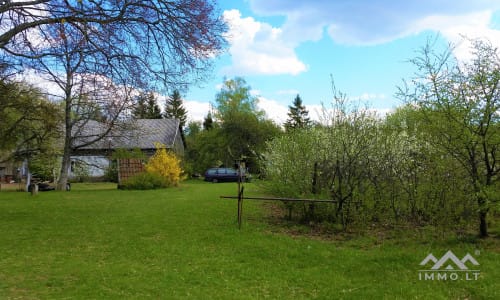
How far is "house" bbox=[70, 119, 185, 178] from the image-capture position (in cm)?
2378

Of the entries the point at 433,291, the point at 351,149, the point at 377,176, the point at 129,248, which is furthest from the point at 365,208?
the point at 129,248

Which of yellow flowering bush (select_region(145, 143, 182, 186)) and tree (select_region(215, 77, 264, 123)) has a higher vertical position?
tree (select_region(215, 77, 264, 123))

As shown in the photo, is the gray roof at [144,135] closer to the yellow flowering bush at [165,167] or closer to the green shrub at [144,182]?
the yellow flowering bush at [165,167]

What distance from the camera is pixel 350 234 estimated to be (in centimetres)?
772

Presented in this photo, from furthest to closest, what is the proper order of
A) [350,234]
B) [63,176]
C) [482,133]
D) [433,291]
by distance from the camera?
1. [63,176]
2. [350,234]
3. [482,133]
4. [433,291]

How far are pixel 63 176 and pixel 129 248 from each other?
1869 centimetres

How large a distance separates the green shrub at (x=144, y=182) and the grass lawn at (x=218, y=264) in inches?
519

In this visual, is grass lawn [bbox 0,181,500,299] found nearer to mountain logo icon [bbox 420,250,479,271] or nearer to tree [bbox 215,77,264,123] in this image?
mountain logo icon [bbox 420,250,479,271]

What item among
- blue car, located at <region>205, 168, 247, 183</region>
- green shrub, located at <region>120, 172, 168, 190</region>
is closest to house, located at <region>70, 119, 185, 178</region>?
green shrub, located at <region>120, 172, 168, 190</region>

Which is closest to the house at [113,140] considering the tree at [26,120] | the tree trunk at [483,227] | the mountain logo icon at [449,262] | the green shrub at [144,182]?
the green shrub at [144,182]

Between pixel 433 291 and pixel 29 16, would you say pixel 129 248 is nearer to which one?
pixel 433 291

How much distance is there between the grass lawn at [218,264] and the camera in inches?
184

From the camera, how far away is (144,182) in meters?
22.6

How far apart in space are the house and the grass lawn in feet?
49.3
